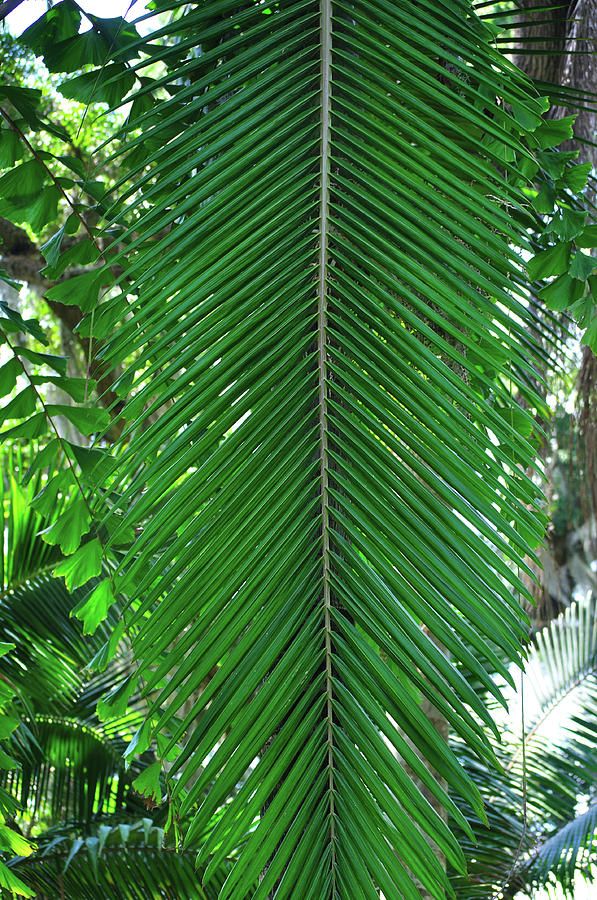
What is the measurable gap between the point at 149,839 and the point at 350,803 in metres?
1.55

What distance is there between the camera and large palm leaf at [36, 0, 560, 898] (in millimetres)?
496

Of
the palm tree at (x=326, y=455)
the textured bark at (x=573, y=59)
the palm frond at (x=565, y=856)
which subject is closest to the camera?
the palm tree at (x=326, y=455)

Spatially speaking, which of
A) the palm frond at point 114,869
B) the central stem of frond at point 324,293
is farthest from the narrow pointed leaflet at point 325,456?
the palm frond at point 114,869

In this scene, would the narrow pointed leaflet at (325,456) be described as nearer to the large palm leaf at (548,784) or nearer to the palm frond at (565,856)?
the large palm leaf at (548,784)

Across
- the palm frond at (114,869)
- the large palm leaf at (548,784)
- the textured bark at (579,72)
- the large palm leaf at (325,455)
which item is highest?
the textured bark at (579,72)

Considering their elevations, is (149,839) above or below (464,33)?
below

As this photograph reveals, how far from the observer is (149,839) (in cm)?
182

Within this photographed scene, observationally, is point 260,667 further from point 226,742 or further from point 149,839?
point 149,839

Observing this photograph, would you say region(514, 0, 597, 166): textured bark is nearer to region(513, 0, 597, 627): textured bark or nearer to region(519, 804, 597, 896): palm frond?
region(513, 0, 597, 627): textured bark

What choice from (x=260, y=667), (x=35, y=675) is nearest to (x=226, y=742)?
(x=260, y=667)

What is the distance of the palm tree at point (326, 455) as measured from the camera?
496mm

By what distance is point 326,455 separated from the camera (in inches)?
21.9

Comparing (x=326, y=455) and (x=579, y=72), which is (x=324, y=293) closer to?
(x=326, y=455)

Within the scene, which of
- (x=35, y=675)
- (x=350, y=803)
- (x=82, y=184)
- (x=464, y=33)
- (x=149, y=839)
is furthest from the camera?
(x=35, y=675)
